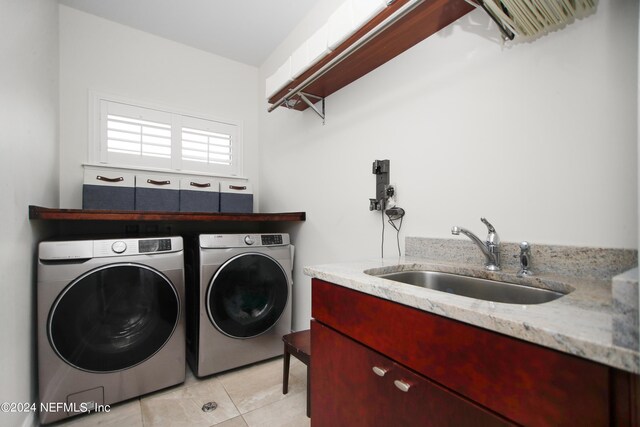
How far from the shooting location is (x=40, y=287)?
146 cm

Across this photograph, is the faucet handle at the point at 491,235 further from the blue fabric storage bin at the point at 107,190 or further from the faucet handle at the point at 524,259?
the blue fabric storage bin at the point at 107,190

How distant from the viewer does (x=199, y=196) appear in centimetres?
256

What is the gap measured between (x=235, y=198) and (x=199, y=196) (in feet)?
1.05

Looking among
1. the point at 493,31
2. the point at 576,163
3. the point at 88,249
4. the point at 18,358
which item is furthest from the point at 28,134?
the point at 576,163

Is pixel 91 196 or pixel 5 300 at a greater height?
pixel 91 196

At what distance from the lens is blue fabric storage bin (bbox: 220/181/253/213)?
2676 millimetres

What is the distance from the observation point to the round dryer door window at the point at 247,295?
1.94 m

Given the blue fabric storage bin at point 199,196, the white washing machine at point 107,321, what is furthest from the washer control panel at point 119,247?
the blue fabric storage bin at point 199,196

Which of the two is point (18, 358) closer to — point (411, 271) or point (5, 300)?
point (5, 300)

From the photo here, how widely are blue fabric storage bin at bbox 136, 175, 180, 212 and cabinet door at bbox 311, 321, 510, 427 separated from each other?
6.10 feet

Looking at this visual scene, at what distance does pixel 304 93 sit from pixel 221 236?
1.17 meters

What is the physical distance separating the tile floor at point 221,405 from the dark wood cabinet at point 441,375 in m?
0.61

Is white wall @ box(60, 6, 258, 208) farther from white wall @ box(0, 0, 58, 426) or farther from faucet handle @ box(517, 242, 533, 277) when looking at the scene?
faucet handle @ box(517, 242, 533, 277)

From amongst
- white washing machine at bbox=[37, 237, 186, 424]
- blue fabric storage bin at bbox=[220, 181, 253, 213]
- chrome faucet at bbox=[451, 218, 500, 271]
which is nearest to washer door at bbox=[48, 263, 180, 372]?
white washing machine at bbox=[37, 237, 186, 424]
